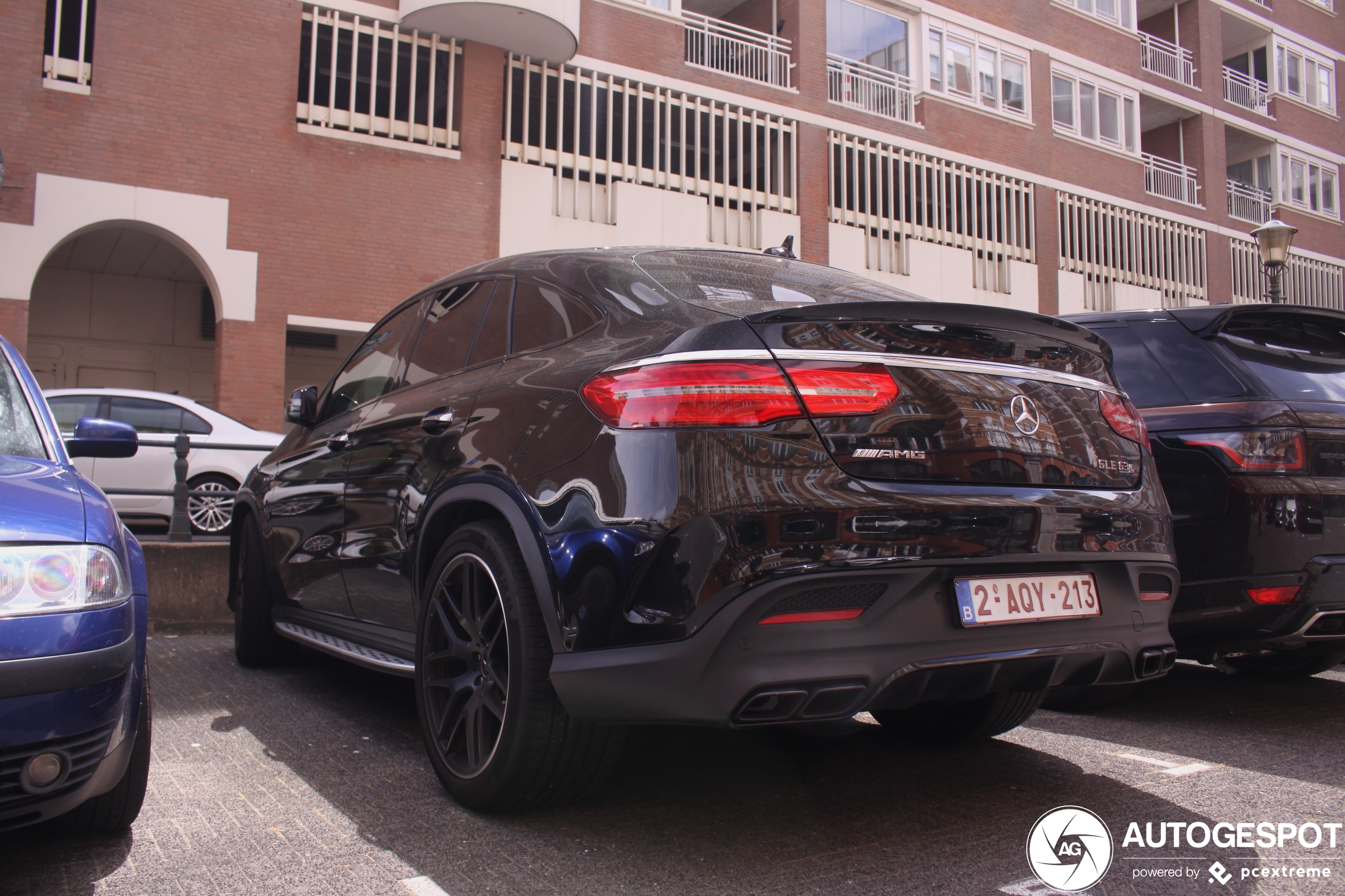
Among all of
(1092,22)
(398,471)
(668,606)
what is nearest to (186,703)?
(398,471)

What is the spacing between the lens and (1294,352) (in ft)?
14.0

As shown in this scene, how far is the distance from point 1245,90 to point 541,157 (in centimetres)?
2239

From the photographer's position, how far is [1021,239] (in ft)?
71.1

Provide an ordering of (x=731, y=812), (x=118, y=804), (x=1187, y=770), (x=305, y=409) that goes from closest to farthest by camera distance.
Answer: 1. (x=118, y=804)
2. (x=731, y=812)
3. (x=1187, y=770)
4. (x=305, y=409)

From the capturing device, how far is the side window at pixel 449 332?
11.9 feet

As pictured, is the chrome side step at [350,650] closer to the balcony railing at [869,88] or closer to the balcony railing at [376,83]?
the balcony railing at [376,83]

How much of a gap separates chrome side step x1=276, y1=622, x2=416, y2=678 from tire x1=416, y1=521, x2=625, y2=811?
9.6 inches

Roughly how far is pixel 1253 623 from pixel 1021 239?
1917 cm

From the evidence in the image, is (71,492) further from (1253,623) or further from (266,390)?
(266,390)

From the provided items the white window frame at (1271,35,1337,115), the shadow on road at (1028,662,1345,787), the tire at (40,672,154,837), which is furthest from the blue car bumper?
the white window frame at (1271,35,1337,115)

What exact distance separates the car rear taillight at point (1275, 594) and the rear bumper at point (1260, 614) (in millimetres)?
12

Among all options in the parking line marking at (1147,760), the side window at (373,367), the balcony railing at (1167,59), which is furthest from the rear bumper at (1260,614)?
the balcony railing at (1167,59)

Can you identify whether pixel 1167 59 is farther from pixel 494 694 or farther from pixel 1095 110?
pixel 494 694

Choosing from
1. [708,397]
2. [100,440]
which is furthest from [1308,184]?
[100,440]
